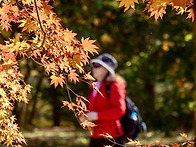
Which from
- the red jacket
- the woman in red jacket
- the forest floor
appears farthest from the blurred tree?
the red jacket

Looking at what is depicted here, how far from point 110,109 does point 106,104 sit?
0.13 metres

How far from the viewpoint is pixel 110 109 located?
13.1ft

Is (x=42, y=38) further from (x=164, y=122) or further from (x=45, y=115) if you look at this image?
(x=45, y=115)

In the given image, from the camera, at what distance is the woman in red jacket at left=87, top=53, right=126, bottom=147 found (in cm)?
402

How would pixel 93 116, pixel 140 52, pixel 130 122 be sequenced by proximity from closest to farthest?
pixel 93 116 < pixel 130 122 < pixel 140 52

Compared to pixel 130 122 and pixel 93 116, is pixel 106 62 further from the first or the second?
pixel 130 122

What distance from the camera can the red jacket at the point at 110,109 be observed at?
4.00 metres

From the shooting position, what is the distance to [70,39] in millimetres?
2504

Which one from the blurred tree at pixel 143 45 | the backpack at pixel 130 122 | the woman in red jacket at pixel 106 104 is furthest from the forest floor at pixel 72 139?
the woman in red jacket at pixel 106 104

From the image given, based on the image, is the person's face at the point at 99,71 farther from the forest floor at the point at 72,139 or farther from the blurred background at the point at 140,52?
the forest floor at the point at 72,139

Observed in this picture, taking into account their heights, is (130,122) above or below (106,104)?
below

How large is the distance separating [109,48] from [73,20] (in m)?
1.83

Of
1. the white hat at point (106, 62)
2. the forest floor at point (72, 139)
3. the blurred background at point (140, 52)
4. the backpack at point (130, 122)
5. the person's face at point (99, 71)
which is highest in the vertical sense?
the blurred background at point (140, 52)

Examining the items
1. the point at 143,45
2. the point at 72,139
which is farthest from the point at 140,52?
the point at 72,139
